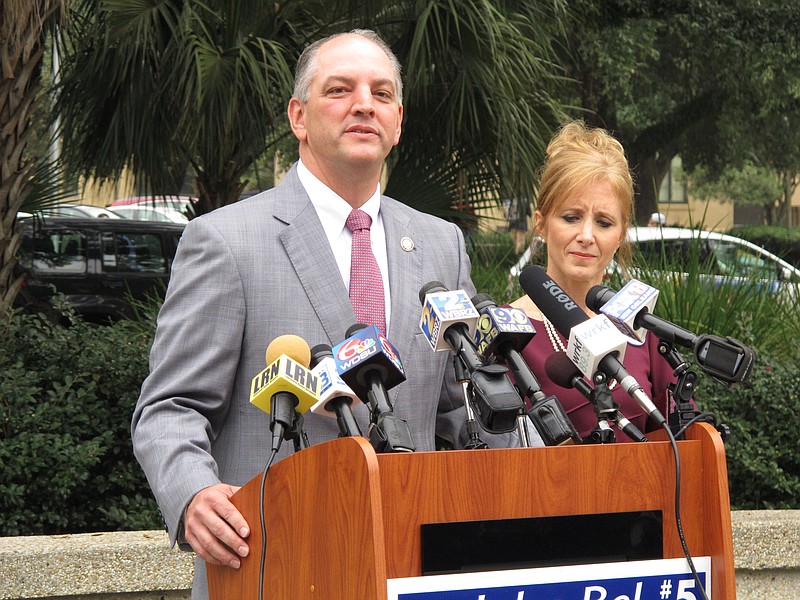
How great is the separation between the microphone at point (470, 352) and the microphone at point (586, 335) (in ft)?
0.60

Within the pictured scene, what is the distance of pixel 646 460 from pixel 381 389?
19.0 inches

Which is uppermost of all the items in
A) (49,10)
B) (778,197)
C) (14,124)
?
(49,10)

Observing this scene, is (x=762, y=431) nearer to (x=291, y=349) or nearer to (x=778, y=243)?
(x=291, y=349)

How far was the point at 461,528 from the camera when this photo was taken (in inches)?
69.6

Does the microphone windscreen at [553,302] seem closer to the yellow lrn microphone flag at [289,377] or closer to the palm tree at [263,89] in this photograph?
the yellow lrn microphone flag at [289,377]

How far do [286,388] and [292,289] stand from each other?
0.61 metres

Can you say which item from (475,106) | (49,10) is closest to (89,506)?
(49,10)

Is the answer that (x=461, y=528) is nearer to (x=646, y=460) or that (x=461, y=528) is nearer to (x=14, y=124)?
(x=646, y=460)

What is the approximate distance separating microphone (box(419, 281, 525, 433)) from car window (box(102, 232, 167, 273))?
Answer: 9.48 m

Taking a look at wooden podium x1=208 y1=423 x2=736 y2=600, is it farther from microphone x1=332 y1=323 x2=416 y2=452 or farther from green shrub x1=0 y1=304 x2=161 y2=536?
green shrub x1=0 y1=304 x2=161 y2=536

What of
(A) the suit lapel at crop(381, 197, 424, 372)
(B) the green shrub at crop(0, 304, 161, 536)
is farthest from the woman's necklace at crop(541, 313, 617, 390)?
(B) the green shrub at crop(0, 304, 161, 536)

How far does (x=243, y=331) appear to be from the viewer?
245 centimetres

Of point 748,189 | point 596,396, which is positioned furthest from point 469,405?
point 748,189

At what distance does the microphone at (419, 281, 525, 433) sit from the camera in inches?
71.2
